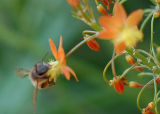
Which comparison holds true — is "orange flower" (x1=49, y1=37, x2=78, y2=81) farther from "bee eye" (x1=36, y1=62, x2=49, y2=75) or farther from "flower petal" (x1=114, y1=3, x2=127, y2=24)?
"flower petal" (x1=114, y1=3, x2=127, y2=24)

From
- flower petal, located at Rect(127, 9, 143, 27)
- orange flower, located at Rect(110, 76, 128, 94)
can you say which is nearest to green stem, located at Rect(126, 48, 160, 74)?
orange flower, located at Rect(110, 76, 128, 94)

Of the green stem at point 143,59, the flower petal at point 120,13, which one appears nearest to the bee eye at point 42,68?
the green stem at point 143,59

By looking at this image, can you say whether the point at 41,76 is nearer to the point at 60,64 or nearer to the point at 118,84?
the point at 60,64

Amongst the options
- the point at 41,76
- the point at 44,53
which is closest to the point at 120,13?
the point at 41,76

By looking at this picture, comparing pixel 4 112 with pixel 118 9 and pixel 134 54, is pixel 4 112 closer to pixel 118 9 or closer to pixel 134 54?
pixel 134 54

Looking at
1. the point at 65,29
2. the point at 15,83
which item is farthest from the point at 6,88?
the point at 65,29

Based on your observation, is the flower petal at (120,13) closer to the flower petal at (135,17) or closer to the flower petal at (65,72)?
the flower petal at (135,17)
